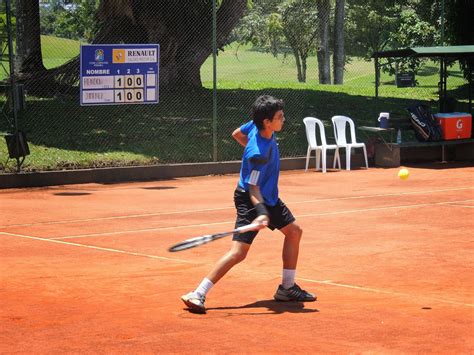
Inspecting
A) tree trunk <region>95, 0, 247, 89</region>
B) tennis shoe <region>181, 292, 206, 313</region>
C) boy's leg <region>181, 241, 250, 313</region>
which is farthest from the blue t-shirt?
tree trunk <region>95, 0, 247, 89</region>

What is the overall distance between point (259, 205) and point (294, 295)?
0.90m

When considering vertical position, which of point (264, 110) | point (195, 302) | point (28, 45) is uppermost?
point (28, 45)

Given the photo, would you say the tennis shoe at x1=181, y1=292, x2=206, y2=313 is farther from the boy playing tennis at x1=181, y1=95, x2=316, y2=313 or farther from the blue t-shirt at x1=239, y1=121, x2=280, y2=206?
the blue t-shirt at x1=239, y1=121, x2=280, y2=206

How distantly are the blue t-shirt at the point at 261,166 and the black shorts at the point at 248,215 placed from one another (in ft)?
0.22

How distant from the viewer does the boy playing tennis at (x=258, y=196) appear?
7816mm

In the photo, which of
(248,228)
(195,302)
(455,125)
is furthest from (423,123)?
(195,302)

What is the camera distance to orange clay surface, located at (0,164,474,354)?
7020 millimetres

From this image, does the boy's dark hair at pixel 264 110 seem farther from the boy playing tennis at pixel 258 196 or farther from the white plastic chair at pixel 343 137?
the white plastic chair at pixel 343 137

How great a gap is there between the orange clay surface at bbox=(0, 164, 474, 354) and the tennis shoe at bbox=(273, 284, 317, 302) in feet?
0.23

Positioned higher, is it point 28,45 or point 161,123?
point 28,45

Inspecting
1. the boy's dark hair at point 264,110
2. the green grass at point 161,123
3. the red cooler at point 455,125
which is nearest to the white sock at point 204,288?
the boy's dark hair at point 264,110

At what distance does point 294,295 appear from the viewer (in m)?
8.19

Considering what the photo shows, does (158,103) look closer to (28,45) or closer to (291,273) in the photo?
(28,45)

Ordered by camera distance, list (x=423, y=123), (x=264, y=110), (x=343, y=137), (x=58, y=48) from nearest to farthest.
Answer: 1. (x=264, y=110)
2. (x=343, y=137)
3. (x=423, y=123)
4. (x=58, y=48)
